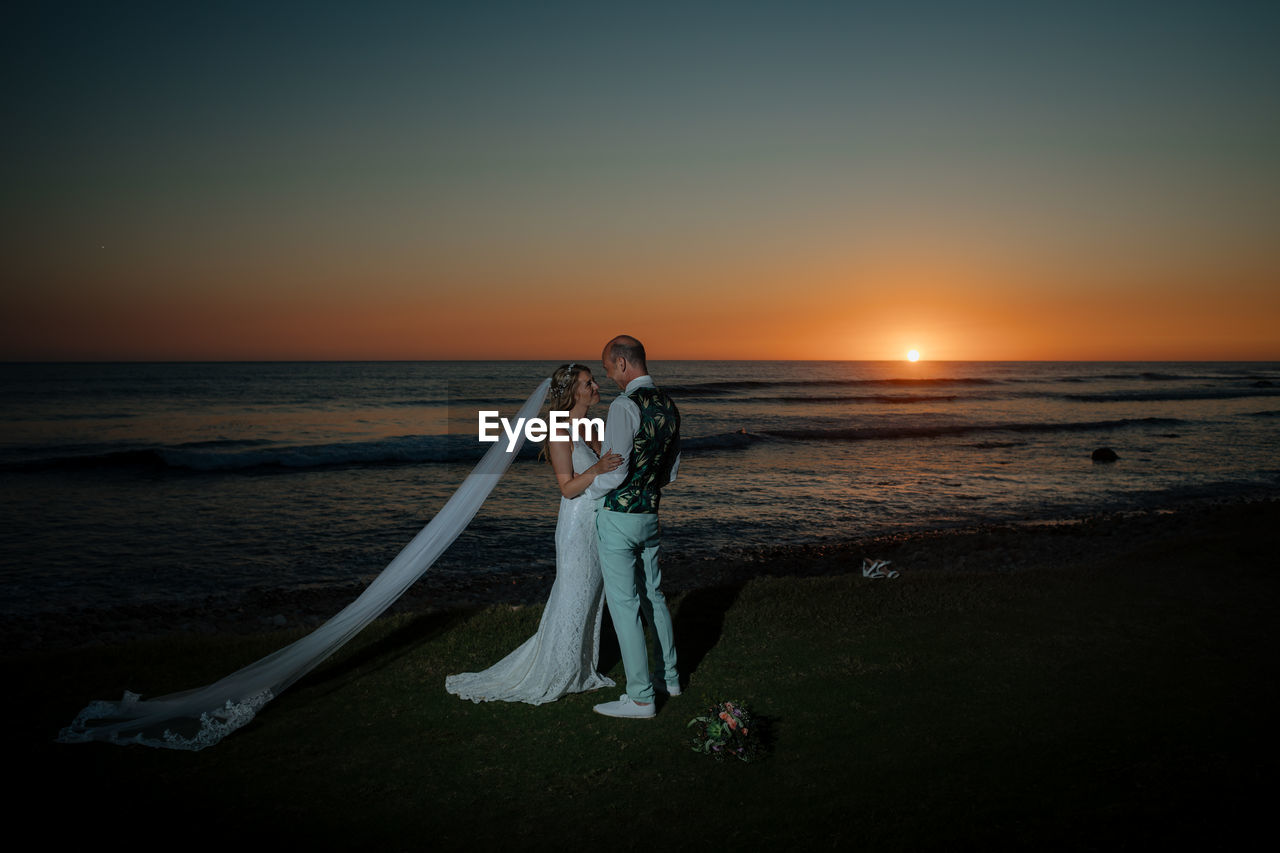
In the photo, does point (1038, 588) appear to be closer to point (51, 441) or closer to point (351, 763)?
point (351, 763)

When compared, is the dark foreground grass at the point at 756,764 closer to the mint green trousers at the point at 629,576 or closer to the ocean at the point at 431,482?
the mint green trousers at the point at 629,576

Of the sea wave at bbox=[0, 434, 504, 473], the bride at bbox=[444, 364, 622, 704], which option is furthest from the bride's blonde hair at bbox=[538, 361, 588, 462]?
the sea wave at bbox=[0, 434, 504, 473]

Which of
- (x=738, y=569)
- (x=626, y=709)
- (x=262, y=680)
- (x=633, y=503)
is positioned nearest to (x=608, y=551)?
(x=633, y=503)

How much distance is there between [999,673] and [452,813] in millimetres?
4207

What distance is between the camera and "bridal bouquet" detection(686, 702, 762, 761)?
15.1 feet

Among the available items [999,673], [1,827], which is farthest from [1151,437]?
[1,827]

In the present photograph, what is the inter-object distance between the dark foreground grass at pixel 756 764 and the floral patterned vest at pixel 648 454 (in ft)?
4.96

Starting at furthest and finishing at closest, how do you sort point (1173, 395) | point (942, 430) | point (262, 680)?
1. point (1173, 395)
2. point (942, 430)
3. point (262, 680)

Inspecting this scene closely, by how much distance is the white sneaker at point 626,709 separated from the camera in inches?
206

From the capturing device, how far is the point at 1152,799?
4.05 metres

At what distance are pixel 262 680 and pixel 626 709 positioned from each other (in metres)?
2.51

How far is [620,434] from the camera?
15.8 feet

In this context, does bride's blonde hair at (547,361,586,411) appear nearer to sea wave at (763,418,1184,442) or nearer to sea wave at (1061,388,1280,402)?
sea wave at (763,418,1184,442)

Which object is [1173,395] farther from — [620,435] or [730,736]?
[620,435]
